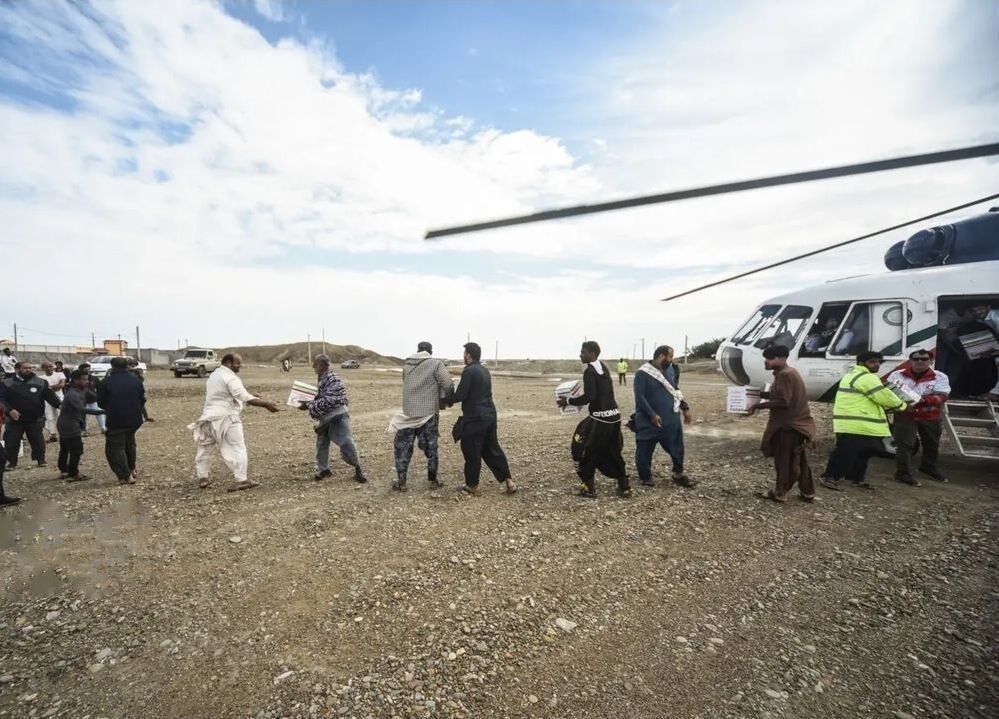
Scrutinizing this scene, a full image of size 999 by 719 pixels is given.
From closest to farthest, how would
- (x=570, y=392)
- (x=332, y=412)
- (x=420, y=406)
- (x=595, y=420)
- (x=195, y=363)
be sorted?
(x=595, y=420) < (x=570, y=392) < (x=420, y=406) < (x=332, y=412) < (x=195, y=363)

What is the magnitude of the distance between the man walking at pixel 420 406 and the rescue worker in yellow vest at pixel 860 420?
4946 millimetres

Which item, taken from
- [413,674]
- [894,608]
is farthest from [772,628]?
[413,674]

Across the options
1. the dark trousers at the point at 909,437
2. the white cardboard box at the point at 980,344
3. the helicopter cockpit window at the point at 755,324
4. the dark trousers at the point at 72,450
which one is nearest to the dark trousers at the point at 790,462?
the dark trousers at the point at 909,437

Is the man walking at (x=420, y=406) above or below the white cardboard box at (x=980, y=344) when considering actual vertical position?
below

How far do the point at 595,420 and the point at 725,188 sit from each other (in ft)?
11.7

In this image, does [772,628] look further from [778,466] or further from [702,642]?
[778,466]

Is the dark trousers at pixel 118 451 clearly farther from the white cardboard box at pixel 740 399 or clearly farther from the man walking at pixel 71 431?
the white cardboard box at pixel 740 399

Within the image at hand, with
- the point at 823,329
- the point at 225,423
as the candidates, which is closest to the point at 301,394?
the point at 225,423

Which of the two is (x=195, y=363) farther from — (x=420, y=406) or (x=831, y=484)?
(x=831, y=484)

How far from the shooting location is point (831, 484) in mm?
6262

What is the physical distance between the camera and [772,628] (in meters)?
3.21

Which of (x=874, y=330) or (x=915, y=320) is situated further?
(x=874, y=330)

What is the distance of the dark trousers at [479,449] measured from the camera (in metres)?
5.89

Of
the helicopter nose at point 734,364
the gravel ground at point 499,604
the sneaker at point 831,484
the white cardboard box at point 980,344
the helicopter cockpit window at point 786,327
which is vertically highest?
the helicopter cockpit window at point 786,327
